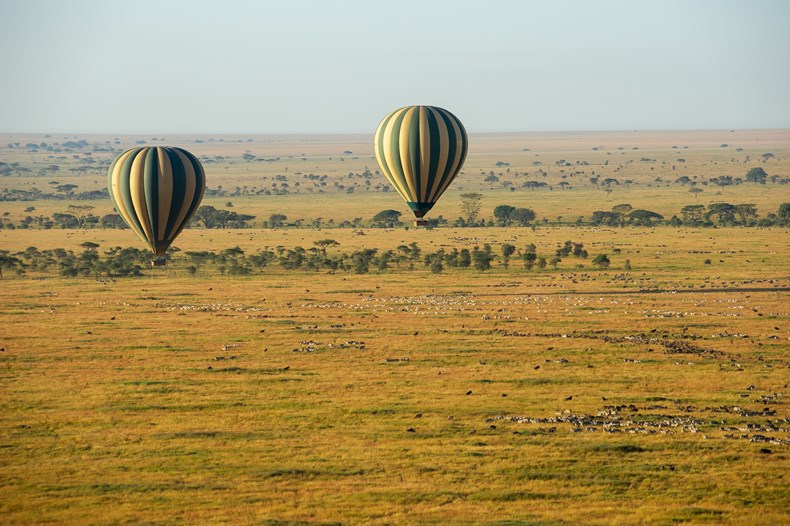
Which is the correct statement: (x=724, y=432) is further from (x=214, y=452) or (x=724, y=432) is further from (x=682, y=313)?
(x=682, y=313)

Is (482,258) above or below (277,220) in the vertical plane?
above

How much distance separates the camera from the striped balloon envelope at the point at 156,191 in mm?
52656

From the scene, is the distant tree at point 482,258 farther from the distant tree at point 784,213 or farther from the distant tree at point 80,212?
the distant tree at point 80,212

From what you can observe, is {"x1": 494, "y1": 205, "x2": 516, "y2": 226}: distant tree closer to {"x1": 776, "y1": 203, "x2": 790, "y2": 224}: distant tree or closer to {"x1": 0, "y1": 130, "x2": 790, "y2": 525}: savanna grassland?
{"x1": 776, "y1": 203, "x2": 790, "y2": 224}: distant tree

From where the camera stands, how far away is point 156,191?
5259cm

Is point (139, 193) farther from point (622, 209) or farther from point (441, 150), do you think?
point (622, 209)

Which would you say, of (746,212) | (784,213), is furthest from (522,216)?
(784,213)

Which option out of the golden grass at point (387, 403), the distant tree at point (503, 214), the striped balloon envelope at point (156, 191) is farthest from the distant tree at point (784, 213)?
the striped balloon envelope at point (156, 191)

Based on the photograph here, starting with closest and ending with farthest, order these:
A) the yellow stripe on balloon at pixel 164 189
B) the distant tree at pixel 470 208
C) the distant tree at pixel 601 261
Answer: the yellow stripe on balloon at pixel 164 189 → the distant tree at pixel 601 261 → the distant tree at pixel 470 208

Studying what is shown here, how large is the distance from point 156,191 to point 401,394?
74.2 feet

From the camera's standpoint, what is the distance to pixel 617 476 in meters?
26.2

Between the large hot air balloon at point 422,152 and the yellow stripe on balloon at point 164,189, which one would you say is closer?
the yellow stripe on balloon at point 164,189

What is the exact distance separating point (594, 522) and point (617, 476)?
3260 mm

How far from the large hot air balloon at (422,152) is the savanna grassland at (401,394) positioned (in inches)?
207
